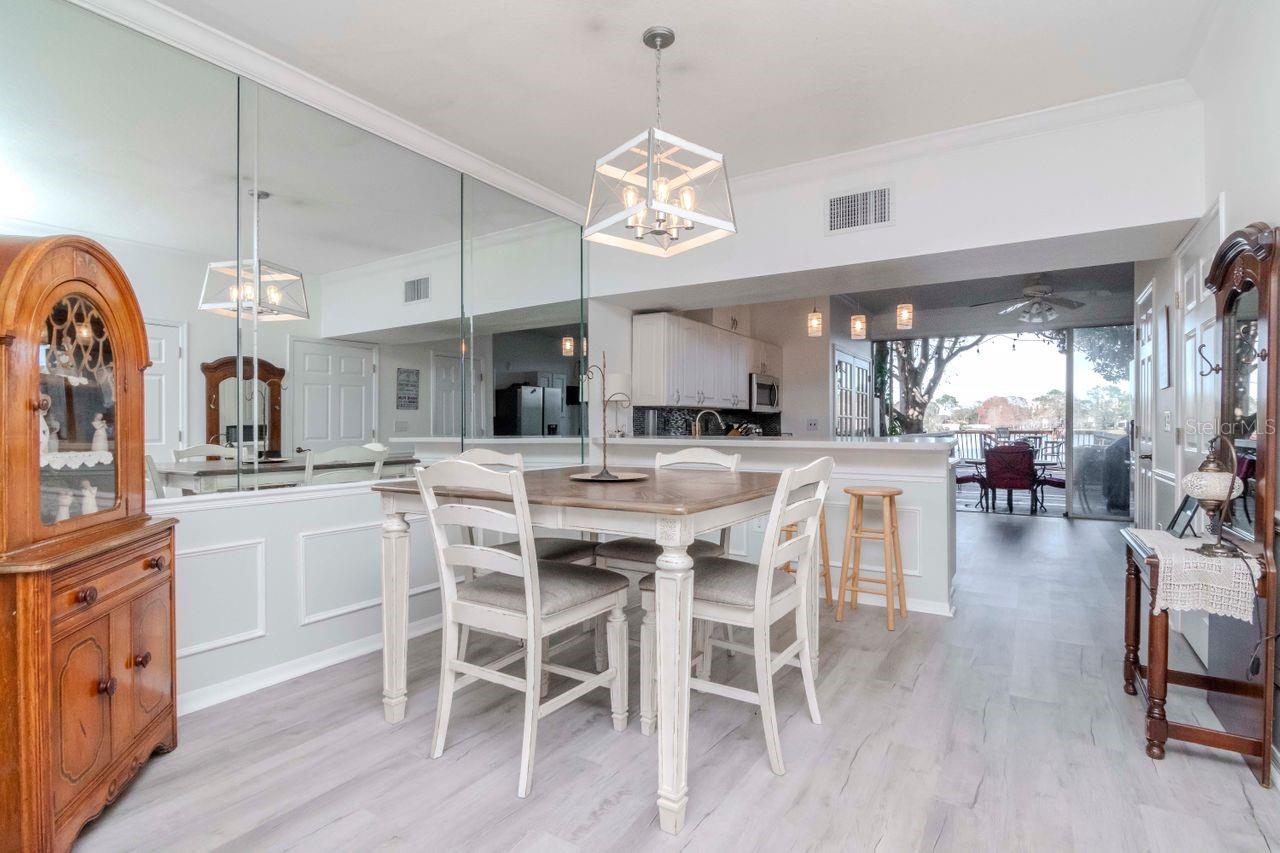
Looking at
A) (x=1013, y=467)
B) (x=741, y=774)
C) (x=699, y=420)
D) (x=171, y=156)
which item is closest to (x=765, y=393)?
(x=699, y=420)

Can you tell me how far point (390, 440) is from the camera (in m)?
3.39

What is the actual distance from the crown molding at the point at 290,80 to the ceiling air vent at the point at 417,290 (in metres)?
0.69

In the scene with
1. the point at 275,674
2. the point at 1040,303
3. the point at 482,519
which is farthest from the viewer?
the point at 1040,303

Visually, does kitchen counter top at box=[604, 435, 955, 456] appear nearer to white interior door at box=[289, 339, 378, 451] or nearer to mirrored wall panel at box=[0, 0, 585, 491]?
mirrored wall panel at box=[0, 0, 585, 491]

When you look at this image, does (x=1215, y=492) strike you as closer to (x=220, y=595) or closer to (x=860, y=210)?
(x=860, y=210)

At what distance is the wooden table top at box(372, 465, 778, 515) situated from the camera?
6.11ft

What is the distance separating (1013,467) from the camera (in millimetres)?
7566

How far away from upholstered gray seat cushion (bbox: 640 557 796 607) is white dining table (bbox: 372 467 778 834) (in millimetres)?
206

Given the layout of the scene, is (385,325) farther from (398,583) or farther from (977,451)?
(977,451)

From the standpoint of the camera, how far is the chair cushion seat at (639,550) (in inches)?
104

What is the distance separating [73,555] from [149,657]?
0.57 meters

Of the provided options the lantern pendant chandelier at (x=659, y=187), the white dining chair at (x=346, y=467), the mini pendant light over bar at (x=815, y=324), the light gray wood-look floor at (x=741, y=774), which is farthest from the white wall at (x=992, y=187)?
the mini pendant light over bar at (x=815, y=324)

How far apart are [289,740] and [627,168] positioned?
2.42 m

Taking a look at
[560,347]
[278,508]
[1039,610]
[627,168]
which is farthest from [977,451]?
[278,508]
